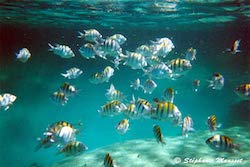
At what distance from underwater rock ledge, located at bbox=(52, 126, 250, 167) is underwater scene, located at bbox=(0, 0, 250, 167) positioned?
0.04 meters

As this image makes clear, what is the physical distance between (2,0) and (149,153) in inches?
516

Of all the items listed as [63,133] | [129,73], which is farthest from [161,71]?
[129,73]

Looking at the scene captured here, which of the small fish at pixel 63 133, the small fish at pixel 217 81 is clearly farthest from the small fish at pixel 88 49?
the small fish at pixel 217 81

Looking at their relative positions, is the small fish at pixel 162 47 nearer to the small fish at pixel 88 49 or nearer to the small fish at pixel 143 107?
the small fish at pixel 88 49

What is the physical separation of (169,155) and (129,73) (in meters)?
25.3

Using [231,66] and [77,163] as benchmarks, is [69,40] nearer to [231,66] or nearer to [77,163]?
[231,66]

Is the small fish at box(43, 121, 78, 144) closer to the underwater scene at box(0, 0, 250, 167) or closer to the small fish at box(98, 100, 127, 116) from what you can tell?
the underwater scene at box(0, 0, 250, 167)

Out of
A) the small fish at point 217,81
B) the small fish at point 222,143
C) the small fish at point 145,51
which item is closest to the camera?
the small fish at point 222,143

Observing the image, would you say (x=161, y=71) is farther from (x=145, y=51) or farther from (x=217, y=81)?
(x=217, y=81)

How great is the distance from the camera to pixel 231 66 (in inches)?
1045

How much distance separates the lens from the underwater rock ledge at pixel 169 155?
8.95 meters

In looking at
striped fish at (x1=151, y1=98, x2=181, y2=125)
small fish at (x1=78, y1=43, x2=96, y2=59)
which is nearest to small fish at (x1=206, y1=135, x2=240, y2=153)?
striped fish at (x1=151, y1=98, x2=181, y2=125)

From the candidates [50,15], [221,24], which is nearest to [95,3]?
[50,15]

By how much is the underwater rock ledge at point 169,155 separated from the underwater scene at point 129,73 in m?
0.04
